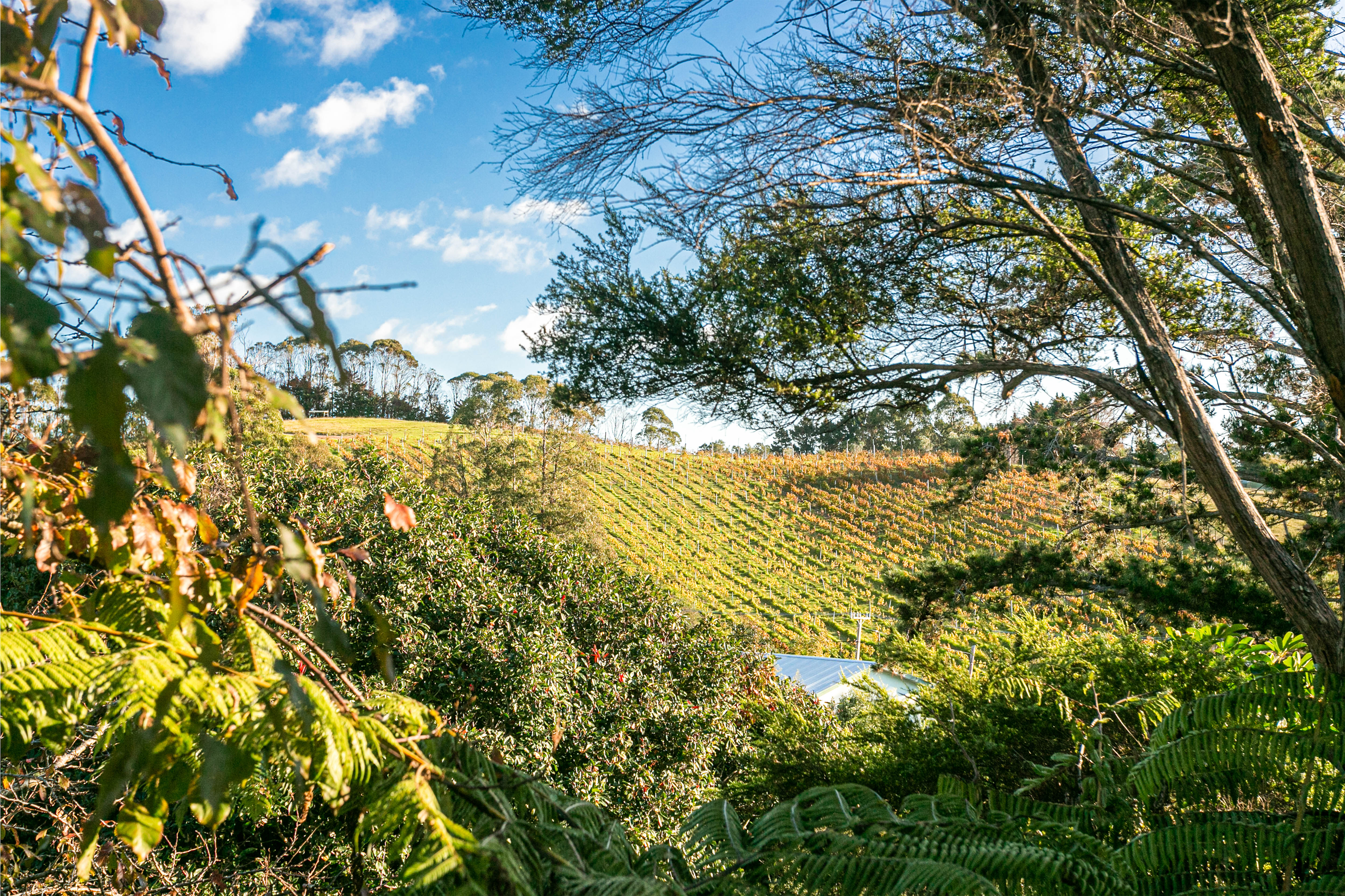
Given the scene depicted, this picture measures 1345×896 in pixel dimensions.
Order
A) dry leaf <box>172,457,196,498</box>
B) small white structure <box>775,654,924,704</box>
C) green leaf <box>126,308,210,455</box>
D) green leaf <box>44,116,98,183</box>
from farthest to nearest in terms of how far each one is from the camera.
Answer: small white structure <box>775,654,924,704</box>
dry leaf <box>172,457,196,498</box>
green leaf <box>44,116,98,183</box>
green leaf <box>126,308,210,455</box>

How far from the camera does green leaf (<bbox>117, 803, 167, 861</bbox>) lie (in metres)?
0.78

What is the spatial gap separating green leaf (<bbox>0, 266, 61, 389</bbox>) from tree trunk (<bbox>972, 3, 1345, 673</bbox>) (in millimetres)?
3166

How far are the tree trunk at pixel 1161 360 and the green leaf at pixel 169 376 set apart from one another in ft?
10.3

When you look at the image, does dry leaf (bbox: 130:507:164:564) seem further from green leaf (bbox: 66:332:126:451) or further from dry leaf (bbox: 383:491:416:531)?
green leaf (bbox: 66:332:126:451)

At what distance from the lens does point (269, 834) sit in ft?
14.5

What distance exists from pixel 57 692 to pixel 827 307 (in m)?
3.80

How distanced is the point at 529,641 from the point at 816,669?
10019 mm

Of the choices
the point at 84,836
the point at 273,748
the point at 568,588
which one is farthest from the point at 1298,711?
the point at 568,588

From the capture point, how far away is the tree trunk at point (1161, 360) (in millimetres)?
2781

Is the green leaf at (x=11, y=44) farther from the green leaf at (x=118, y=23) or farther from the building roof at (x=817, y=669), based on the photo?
the building roof at (x=817, y=669)

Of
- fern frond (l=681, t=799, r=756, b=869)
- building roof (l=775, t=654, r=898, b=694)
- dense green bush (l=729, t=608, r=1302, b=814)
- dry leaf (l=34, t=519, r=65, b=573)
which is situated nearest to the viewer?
dry leaf (l=34, t=519, r=65, b=573)

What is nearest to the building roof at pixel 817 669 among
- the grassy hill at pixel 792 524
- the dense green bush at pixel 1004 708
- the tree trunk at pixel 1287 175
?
the grassy hill at pixel 792 524

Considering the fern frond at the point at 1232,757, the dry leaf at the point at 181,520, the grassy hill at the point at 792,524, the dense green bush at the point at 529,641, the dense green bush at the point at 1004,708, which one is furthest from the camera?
the grassy hill at the point at 792,524

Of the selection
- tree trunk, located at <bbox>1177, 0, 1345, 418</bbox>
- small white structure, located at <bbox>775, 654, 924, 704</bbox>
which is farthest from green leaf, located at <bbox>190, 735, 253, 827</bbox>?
small white structure, located at <bbox>775, 654, 924, 704</bbox>
